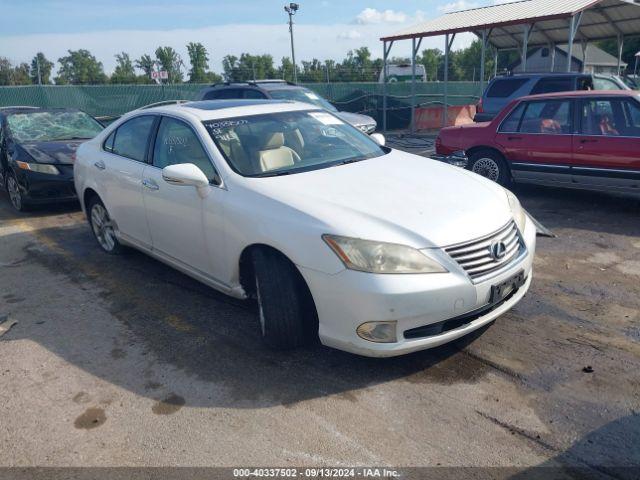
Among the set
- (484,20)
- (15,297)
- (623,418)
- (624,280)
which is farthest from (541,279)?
(484,20)

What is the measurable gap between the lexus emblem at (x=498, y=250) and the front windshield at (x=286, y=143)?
1412mm

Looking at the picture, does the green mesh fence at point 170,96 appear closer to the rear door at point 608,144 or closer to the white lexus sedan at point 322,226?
the rear door at point 608,144

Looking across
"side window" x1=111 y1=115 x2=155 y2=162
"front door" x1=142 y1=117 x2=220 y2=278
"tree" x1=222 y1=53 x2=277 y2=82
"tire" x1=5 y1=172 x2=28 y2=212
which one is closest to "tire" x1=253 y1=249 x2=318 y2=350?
"front door" x1=142 y1=117 x2=220 y2=278

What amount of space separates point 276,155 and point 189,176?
2.25ft

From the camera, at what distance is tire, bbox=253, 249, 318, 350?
128 inches

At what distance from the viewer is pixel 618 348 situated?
3.43m

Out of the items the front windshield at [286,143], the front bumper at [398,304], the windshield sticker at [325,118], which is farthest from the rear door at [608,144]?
the front bumper at [398,304]

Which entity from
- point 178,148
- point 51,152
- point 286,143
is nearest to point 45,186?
point 51,152

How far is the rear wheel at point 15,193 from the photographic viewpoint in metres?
7.81

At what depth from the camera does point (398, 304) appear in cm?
290

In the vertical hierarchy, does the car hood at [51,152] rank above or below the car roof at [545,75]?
below

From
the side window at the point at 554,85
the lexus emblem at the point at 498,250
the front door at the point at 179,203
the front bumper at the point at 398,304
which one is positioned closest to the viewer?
the front bumper at the point at 398,304

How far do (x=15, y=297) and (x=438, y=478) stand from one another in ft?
13.3

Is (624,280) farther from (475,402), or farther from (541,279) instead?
(475,402)
